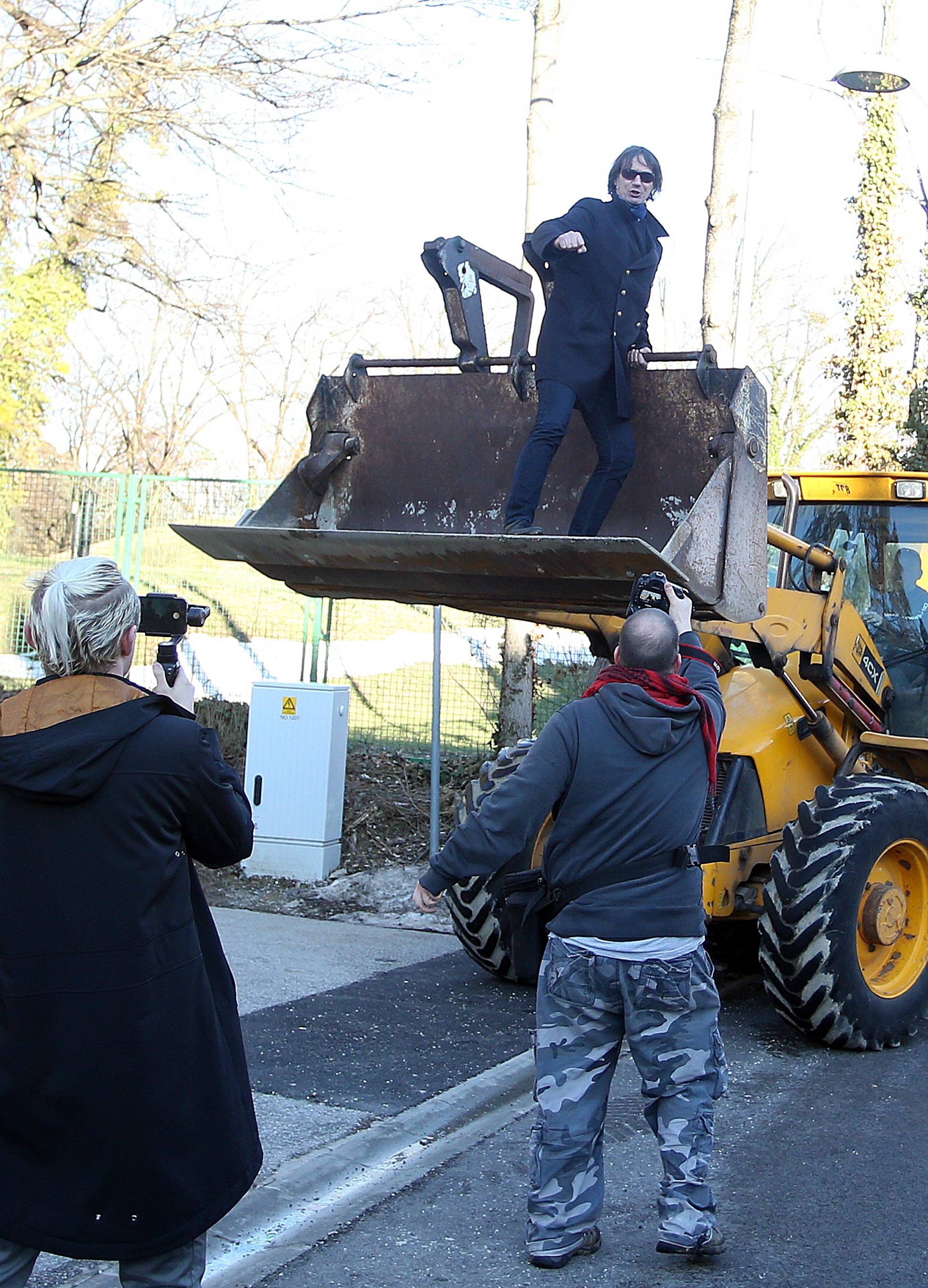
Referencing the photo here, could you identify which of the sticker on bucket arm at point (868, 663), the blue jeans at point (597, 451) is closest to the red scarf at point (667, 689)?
the blue jeans at point (597, 451)

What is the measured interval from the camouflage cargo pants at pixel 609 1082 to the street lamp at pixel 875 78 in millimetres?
10676

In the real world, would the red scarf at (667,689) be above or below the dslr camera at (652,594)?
below

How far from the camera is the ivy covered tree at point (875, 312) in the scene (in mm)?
20078

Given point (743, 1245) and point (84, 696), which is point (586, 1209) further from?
point (84, 696)

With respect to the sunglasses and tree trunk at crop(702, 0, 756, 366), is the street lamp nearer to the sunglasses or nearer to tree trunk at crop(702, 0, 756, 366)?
tree trunk at crop(702, 0, 756, 366)

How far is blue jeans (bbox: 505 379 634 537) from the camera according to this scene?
19.0 ft

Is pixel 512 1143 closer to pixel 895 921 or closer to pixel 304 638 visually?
pixel 895 921

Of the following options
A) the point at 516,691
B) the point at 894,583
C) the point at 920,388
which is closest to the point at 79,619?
the point at 894,583

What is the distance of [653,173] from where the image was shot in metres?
5.89

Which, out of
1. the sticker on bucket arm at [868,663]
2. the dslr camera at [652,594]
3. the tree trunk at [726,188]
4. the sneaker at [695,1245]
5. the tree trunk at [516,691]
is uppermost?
the tree trunk at [726,188]

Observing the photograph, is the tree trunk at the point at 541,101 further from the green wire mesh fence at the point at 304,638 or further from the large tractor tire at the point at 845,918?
the large tractor tire at the point at 845,918

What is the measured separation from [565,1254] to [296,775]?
5.14m

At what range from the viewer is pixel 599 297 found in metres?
5.91

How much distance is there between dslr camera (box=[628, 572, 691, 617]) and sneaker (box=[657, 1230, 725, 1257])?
1.72m
